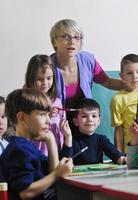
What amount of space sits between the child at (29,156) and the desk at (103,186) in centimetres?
6

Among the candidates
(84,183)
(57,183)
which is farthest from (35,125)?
(84,183)

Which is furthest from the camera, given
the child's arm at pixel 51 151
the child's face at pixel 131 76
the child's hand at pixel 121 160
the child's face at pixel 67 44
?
the child's face at pixel 131 76

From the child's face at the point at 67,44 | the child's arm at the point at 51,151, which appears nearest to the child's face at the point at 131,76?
the child's face at the point at 67,44

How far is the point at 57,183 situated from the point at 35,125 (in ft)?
0.71

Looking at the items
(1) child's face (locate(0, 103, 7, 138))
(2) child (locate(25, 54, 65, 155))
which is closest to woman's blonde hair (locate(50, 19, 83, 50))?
(2) child (locate(25, 54, 65, 155))

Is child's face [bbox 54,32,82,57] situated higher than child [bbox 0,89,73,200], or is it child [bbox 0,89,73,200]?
child's face [bbox 54,32,82,57]

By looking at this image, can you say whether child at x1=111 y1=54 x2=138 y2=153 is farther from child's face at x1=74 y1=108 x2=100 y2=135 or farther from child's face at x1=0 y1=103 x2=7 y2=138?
child's face at x1=0 y1=103 x2=7 y2=138

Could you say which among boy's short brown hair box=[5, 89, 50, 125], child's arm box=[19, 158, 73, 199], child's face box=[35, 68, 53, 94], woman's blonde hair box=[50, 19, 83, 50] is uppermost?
woman's blonde hair box=[50, 19, 83, 50]

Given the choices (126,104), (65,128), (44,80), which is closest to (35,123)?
(65,128)

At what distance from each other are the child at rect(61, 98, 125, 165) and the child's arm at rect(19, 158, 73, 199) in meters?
0.50

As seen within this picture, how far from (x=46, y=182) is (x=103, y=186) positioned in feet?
1.10

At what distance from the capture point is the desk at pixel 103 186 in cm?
105

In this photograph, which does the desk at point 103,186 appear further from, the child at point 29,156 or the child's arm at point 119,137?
the child's arm at point 119,137

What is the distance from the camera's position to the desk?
105cm
